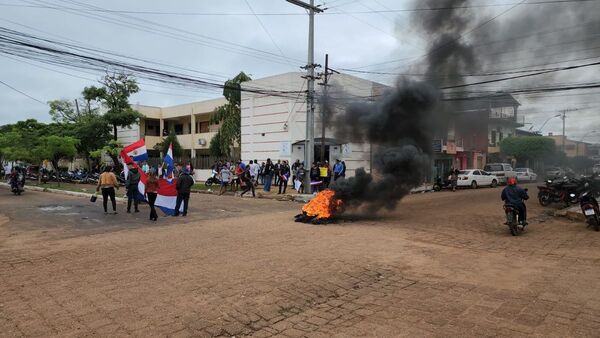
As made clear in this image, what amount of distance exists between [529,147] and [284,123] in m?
23.7

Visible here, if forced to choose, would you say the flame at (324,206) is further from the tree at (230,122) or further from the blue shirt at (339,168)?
the tree at (230,122)

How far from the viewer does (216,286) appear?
5180 millimetres

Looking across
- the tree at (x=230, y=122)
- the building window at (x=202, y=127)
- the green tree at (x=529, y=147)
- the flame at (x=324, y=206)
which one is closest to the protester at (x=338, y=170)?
the flame at (x=324, y=206)

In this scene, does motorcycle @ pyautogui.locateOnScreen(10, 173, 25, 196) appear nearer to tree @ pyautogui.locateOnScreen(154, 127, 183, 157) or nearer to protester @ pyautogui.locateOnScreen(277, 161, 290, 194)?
protester @ pyautogui.locateOnScreen(277, 161, 290, 194)

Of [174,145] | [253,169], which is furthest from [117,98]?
[253,169]

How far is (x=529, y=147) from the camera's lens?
36125mm

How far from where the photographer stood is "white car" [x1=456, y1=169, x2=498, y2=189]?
25344mm

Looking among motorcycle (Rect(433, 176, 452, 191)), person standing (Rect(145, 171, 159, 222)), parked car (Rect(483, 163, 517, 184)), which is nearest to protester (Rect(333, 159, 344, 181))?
person standing (Rect(145, 171, 159, 222))

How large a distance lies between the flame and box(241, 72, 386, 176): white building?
1013cm

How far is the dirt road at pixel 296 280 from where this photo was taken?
4031 millimetres

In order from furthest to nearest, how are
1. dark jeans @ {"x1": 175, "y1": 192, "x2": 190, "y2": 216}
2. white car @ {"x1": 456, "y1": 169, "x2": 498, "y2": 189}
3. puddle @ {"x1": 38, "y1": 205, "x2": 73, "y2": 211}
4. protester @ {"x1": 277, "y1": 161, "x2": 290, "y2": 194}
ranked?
1. white car @ {"x1": 456, "y1": 169, "x2": 498, "y2": 189}
2. protester @ {"x1": 277, "y1": 161, "x2": 290, "y2": 194}
3. puddle @ {"x1": 38, "y1": 205, "x2": 73, "y2": 211}
4. dark jeans @ {"x1": 175, "y1": 192, "x2": 190, "y2": 216}

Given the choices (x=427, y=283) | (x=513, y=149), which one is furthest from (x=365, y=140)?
(x=513, y=149)

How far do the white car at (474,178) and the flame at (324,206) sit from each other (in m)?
15.5

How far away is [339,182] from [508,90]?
27.8 feet
